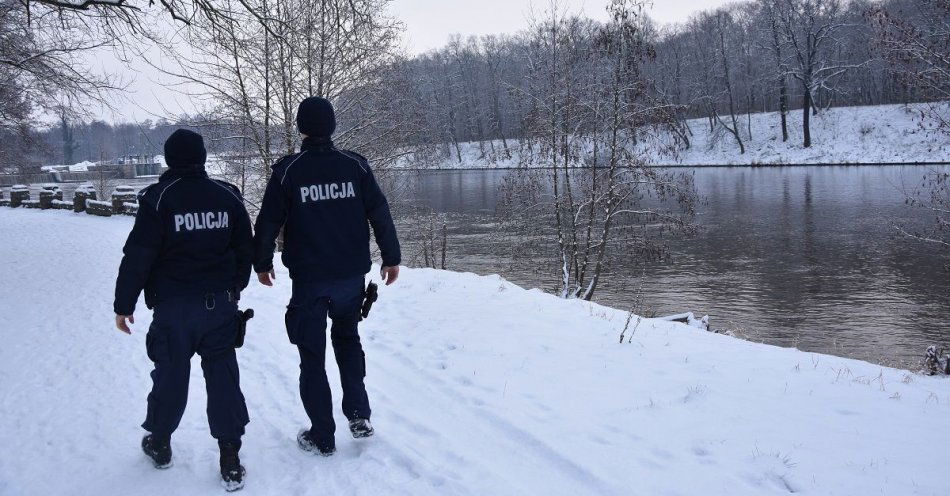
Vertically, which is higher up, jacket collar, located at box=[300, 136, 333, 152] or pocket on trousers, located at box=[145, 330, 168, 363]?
jacket collar, located at box=[300, 136, 333, 152]

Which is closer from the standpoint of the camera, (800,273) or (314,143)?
(314,143)

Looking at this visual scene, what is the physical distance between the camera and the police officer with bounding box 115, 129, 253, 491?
3.46m

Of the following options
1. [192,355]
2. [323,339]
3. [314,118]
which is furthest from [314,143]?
[192,355]

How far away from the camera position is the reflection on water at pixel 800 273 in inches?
509

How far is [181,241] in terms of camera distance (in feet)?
11.5

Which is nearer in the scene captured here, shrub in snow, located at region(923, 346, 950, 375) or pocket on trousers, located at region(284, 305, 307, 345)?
pocket on trousers, located at region(284, 305, 307, 345)

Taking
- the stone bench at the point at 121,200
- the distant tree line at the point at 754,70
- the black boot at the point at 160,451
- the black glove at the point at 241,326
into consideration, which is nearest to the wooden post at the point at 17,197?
the stone bench at the point at 121,200

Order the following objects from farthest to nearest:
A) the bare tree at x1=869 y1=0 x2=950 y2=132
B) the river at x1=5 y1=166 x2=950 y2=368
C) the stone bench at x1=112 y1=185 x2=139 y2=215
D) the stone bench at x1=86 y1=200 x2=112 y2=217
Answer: the stone bench at x1=112 y1=185 x2=139 y2=215, the stone bench at x1=86 y1=200 x2=112 y2=217, the river at x1=5 y1=166 x2=950 y2=368, the bare tree at x1=869 y1=0 x2=950 y2=132

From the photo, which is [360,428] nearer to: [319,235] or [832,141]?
[319,235]

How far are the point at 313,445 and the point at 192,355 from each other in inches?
36.2

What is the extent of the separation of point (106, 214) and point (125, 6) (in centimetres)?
1730

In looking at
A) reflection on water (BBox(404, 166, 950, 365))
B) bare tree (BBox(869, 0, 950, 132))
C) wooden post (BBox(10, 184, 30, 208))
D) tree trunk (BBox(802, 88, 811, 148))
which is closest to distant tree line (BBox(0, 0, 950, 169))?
bare tree (BBox(869, 0, 950, 132))

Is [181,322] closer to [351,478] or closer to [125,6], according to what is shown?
[351,478]

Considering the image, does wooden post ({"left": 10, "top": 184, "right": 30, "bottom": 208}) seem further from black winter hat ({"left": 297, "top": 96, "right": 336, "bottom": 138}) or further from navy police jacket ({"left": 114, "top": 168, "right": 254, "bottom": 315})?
black winter hat ({"left": 297, "top": 96, "right": 336, "bottom": 138})
